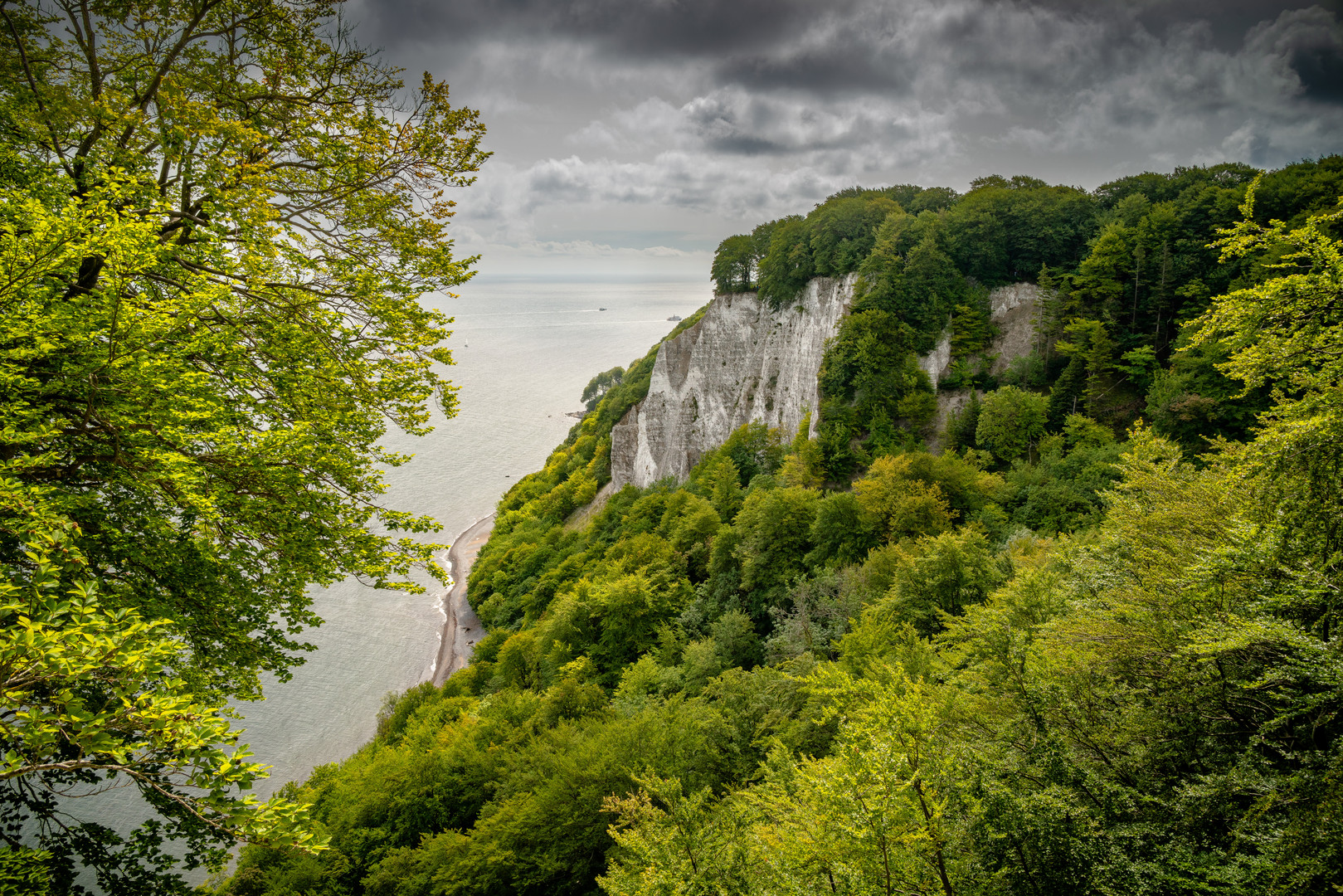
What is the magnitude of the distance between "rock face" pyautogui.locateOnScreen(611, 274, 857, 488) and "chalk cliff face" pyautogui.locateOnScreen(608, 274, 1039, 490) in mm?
84

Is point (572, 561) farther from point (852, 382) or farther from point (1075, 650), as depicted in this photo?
point (1075, 650)

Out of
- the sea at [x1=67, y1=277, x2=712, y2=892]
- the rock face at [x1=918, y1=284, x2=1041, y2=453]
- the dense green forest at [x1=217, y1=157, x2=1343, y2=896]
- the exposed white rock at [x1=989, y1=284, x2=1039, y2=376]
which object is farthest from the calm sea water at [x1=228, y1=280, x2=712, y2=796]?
the exposed white rock at [x1=989, y1=284, x2=1039, y2=376]

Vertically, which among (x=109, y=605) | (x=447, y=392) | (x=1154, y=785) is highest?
(x=447, y=392)

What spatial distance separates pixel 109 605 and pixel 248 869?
49.6 feet

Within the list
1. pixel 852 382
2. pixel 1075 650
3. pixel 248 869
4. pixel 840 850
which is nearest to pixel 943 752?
pixel 840 850

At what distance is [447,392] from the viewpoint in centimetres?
902

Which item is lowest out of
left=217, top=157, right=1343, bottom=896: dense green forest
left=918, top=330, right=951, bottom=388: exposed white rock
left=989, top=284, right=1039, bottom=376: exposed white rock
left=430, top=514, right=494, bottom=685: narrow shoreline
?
left=430, top=514, right=494, bottom=685: narrow shoreline

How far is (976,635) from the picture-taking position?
1110 centimetres

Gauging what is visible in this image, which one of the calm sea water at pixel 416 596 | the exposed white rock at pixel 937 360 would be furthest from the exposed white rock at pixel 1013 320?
the calm sea water at pixel 416 596

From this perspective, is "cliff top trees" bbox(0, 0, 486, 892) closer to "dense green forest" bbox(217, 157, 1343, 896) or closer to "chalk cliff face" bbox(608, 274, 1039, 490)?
"dense green forest" bbox(217, 157, 1343, 896)

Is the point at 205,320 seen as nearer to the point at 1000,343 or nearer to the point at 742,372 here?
the point at 1000,343

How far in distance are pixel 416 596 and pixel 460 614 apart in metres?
7.91

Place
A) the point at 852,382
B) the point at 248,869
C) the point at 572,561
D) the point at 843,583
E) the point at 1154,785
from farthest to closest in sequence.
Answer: the point at 572,561 < the point at 852,382 < the point at 843,583 < the point at 248,869 < the point at 1154,785

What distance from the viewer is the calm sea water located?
3152cm
